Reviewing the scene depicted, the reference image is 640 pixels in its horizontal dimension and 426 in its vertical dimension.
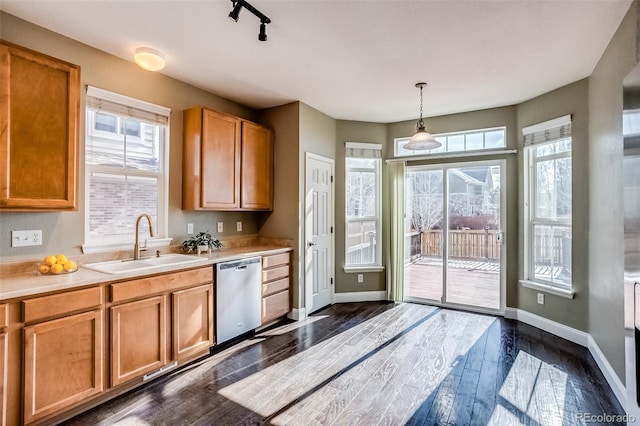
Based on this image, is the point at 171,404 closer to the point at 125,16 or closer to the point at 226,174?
the point at 226,174

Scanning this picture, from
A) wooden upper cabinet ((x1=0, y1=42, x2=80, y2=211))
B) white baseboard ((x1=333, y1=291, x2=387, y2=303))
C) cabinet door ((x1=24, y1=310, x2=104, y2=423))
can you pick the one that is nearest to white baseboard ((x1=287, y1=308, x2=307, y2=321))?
white baseboard ((x1=333, y1=291, x2=387, y2=303))

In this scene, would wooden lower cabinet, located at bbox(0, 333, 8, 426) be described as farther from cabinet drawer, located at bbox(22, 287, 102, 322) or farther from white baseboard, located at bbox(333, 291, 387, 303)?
white baseboard, located at bbox(333, 291, 387, 303)

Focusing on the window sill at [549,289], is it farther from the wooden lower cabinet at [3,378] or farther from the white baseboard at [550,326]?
the wooden lower cabinet at [3,378]

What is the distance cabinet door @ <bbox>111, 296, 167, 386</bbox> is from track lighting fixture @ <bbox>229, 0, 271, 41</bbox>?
2.13 metres

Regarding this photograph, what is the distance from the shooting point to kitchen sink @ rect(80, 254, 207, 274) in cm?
253

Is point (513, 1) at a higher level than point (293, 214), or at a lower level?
higher

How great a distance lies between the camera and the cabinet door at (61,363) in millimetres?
1887

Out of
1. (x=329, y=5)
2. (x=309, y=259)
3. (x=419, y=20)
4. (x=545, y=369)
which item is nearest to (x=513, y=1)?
(x=419, y=20)

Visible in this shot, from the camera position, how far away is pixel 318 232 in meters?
4.40

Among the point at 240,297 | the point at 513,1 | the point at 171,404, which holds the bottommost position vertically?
the point at 171,404

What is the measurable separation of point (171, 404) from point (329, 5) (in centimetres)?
295

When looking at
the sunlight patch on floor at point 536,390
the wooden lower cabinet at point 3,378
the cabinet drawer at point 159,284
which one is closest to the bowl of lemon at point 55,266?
the cabinet drawer at point 159,284

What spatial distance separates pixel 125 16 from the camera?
2.24m

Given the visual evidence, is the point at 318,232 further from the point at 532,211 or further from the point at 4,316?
the point at 4,316
